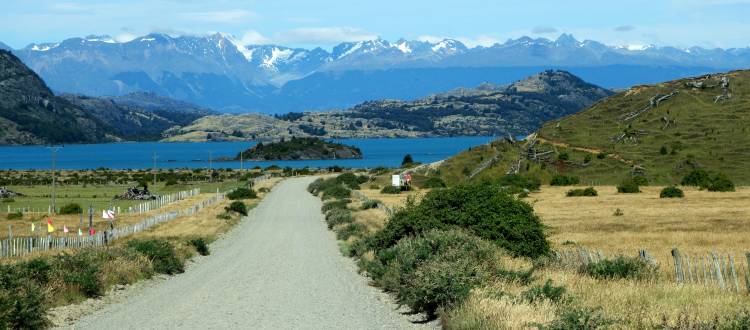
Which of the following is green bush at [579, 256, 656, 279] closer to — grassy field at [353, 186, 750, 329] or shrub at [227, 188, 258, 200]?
grassy field at [353, 186, 750, 329]

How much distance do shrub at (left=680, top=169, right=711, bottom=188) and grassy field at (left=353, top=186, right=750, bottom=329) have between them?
4.34 meters

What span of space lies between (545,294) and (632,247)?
18.2 m

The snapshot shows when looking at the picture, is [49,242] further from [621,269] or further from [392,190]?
[392,190]

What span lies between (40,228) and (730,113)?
74.5 metres

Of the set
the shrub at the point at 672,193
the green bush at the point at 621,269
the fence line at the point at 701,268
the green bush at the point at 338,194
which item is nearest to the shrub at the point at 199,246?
the fence line at the point at 701,268

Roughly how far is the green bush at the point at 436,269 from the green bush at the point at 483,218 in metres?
2.17

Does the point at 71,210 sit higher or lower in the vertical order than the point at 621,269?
lower

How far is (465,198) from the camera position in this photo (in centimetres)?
2766

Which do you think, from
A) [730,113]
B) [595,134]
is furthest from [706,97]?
[595,134]

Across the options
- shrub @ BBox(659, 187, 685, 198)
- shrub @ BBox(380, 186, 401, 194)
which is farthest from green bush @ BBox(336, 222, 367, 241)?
shrub @ BBox(380, 186, 401, 194)

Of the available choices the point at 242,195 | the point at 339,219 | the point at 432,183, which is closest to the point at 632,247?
the point at 339,219

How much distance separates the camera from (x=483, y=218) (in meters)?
26.6

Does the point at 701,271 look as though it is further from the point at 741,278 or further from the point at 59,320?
the point at 59,320

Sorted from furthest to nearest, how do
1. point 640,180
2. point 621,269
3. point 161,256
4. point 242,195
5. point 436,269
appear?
point 242,195, point 640,180, point 161,256, point 621,269, point 436,269
